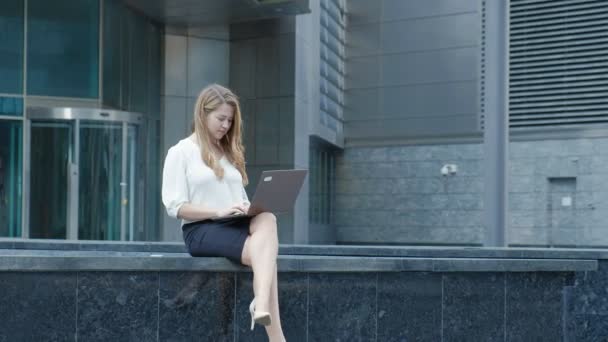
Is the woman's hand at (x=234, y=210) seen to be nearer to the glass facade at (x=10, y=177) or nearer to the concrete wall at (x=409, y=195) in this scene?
the glass facade at (x=10, y=177)

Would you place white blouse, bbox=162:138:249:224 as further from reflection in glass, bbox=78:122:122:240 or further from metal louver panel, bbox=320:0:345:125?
metal louver panel, bbox=320:0:345:125

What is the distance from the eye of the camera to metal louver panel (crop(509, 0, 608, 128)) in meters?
29.2

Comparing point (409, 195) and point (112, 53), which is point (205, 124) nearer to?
point (112, 53)

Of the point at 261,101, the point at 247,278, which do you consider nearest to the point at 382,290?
the point at 247,278

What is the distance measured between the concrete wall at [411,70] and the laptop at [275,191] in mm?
26858

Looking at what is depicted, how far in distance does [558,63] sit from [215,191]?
2662cm

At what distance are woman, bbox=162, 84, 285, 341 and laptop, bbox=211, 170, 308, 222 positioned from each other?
0.12 m

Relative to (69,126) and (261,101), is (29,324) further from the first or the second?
(261,101)

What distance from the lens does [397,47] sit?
32.5 meters

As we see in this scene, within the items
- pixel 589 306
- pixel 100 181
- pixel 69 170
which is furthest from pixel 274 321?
pixel 100 181

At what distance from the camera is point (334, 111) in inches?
1248

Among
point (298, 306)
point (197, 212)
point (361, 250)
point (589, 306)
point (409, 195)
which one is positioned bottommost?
point (589, 306)

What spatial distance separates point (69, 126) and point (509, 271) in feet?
42.3

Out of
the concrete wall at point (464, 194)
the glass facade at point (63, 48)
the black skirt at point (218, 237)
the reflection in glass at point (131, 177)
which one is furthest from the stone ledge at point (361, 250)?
the concrete wall at point (464, 194)
